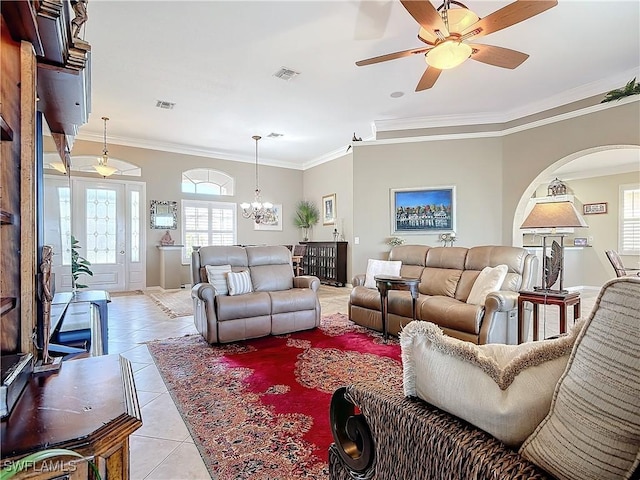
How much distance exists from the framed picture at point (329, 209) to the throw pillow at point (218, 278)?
4714 mm

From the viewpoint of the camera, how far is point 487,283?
134 inches

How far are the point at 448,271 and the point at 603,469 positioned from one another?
3.70 metres

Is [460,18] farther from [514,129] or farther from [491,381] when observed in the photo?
[514,129]

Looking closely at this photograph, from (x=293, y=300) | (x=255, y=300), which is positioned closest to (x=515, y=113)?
(x=293, y=300)

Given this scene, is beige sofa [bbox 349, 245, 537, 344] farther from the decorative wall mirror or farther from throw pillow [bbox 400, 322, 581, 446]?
the decorative wall mirror

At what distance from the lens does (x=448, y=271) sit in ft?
13.5

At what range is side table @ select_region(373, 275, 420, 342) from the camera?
3582mm

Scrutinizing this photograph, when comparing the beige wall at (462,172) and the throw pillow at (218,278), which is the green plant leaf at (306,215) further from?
the throw pillow at (218,278)

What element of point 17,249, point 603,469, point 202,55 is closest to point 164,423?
point 17,249

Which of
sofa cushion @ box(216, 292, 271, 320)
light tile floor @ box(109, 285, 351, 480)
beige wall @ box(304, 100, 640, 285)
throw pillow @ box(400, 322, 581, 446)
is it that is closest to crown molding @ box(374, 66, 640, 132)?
beige wall @ box(304, 100, 640, 285)

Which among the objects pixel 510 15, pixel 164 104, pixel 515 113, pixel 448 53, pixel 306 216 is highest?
pixel 164 104

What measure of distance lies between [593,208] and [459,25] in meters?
7.41

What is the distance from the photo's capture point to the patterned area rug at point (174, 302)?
5145mm

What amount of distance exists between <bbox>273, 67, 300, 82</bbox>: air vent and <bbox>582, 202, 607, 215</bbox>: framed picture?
7632 mm
